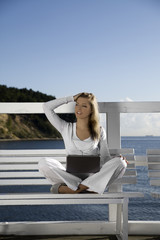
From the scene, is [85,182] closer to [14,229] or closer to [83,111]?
[83,111]

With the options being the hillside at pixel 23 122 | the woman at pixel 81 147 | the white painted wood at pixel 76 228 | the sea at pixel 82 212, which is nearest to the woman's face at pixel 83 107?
the woman at pixel 81 147

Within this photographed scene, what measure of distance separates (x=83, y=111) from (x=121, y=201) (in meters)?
0.61

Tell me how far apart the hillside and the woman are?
Answer: 33180 millimetres

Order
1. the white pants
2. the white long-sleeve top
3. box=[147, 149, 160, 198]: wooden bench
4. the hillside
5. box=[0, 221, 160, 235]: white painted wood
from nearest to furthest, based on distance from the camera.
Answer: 1. the white pants
2. the white long-sleeve top
3. box=[147, 149, 160, 198]: wooden bench
4. box=[0, 221, 160, 235]: white painted wood
5. the hillside

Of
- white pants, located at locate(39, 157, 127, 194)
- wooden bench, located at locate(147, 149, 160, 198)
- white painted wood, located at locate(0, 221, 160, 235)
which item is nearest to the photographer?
white pants, located at locate(39, 157, 127, 194)

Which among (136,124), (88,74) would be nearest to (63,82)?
(88,74)

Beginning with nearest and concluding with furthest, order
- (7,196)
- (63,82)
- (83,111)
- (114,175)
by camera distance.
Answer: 1. (7,196)
2. (114,175)
3. (83,111)
4. (63,82)

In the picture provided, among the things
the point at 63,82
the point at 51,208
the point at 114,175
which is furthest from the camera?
the point at 63,82

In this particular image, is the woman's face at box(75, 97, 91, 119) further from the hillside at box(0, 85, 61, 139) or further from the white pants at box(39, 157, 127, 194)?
the hillside at box(0, 85, 61, 139)

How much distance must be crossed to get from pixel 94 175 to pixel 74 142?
0.30 m

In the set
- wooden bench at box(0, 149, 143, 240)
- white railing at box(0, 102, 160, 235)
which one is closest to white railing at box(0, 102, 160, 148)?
white railing at box(0, 102, 160, 235)

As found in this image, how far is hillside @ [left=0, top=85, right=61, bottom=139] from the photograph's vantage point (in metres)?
36.7

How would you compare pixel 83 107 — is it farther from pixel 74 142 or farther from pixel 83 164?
pixel 83 164

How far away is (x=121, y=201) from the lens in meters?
2.22
